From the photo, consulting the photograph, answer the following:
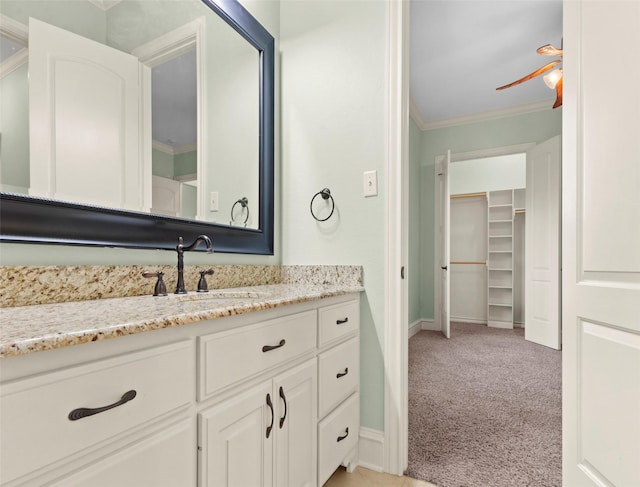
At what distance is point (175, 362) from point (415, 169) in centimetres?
435

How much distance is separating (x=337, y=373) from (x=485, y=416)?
1252 mm

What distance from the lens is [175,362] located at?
2.50 ft

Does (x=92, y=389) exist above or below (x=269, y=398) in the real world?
above

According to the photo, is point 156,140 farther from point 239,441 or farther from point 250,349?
point 239,441

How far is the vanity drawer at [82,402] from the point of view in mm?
511

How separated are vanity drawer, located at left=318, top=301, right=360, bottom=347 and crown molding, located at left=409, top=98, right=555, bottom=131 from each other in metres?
3.37

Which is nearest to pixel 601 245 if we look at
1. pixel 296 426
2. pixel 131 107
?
pixel 296 426

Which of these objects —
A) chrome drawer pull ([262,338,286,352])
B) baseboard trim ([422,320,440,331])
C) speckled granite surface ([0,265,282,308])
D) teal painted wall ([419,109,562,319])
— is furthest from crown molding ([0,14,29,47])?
baseboard trim ([422,320,440,331])

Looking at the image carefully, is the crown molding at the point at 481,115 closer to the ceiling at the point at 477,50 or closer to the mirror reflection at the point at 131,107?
the ceiling at the point at 477,50

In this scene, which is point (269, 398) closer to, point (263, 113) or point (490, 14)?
point (263, 113)

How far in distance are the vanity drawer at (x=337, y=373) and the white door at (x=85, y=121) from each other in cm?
91

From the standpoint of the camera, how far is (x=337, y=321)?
148 centimetres

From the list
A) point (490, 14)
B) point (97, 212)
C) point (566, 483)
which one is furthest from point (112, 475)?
point (490, 14)

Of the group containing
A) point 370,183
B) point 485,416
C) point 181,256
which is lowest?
point 485,416
